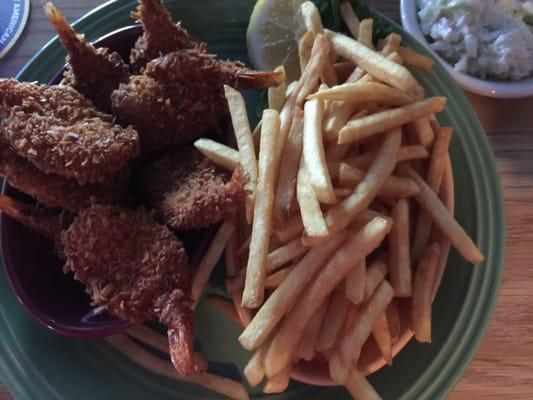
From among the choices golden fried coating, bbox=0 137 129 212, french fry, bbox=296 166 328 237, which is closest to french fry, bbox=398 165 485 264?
french fry, bbox=296 166 328 237

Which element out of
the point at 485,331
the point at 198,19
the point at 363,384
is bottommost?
the point at 485,331

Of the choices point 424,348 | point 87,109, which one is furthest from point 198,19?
point 424,348

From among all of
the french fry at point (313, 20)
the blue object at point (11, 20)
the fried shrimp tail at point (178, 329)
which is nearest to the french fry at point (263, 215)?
the fried shrimp tail at point (178, 329)

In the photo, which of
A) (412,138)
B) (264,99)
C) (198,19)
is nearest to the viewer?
(412,138)

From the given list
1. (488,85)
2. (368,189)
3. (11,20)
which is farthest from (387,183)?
(11,20)

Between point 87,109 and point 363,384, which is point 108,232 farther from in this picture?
point 363,384

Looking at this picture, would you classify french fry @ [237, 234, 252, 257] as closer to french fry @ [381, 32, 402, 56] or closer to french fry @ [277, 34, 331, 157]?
french fry @ [277, 34, 331, 157]

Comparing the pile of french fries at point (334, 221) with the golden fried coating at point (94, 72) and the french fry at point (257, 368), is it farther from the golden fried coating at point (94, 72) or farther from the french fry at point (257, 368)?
the golden fried coating at point (94, 72)
